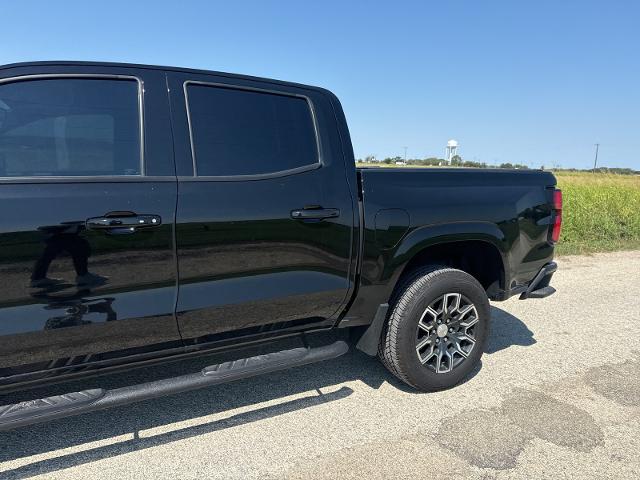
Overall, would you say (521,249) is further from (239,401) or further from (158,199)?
(158,199)

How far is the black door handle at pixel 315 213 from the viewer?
2.76 metres

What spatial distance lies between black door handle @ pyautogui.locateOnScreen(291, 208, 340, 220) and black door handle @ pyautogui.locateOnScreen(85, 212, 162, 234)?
77 centimetres

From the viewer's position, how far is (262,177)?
2.72 meters

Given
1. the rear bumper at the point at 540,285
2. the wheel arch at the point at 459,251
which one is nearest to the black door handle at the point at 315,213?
the wheel arch at the point at 459,251

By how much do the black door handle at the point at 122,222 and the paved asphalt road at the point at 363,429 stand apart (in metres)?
1.28

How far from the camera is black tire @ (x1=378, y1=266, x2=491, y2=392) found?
3.23 meters

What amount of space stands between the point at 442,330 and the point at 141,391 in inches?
79.6

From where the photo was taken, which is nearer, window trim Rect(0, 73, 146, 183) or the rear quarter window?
window trim Rect(0, 73, 146, 183)

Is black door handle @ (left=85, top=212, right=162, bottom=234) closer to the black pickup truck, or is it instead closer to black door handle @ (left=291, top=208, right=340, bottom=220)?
the black pickup truck

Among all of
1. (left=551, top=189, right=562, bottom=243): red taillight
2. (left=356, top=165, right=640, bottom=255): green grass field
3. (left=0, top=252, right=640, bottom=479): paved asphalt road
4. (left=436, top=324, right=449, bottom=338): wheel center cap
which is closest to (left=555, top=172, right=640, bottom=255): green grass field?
(left=356, top=165, right=640, bottom=255): green grass field

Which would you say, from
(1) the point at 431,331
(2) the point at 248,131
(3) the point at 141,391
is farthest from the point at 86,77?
(1) the point at 431,331

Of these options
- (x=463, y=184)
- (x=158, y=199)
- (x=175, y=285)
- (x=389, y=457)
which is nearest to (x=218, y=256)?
(x=175, y=285)

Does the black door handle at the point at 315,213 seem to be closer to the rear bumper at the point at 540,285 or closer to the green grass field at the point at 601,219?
the rear bumper at the point at 540,285

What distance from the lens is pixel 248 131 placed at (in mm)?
2773
